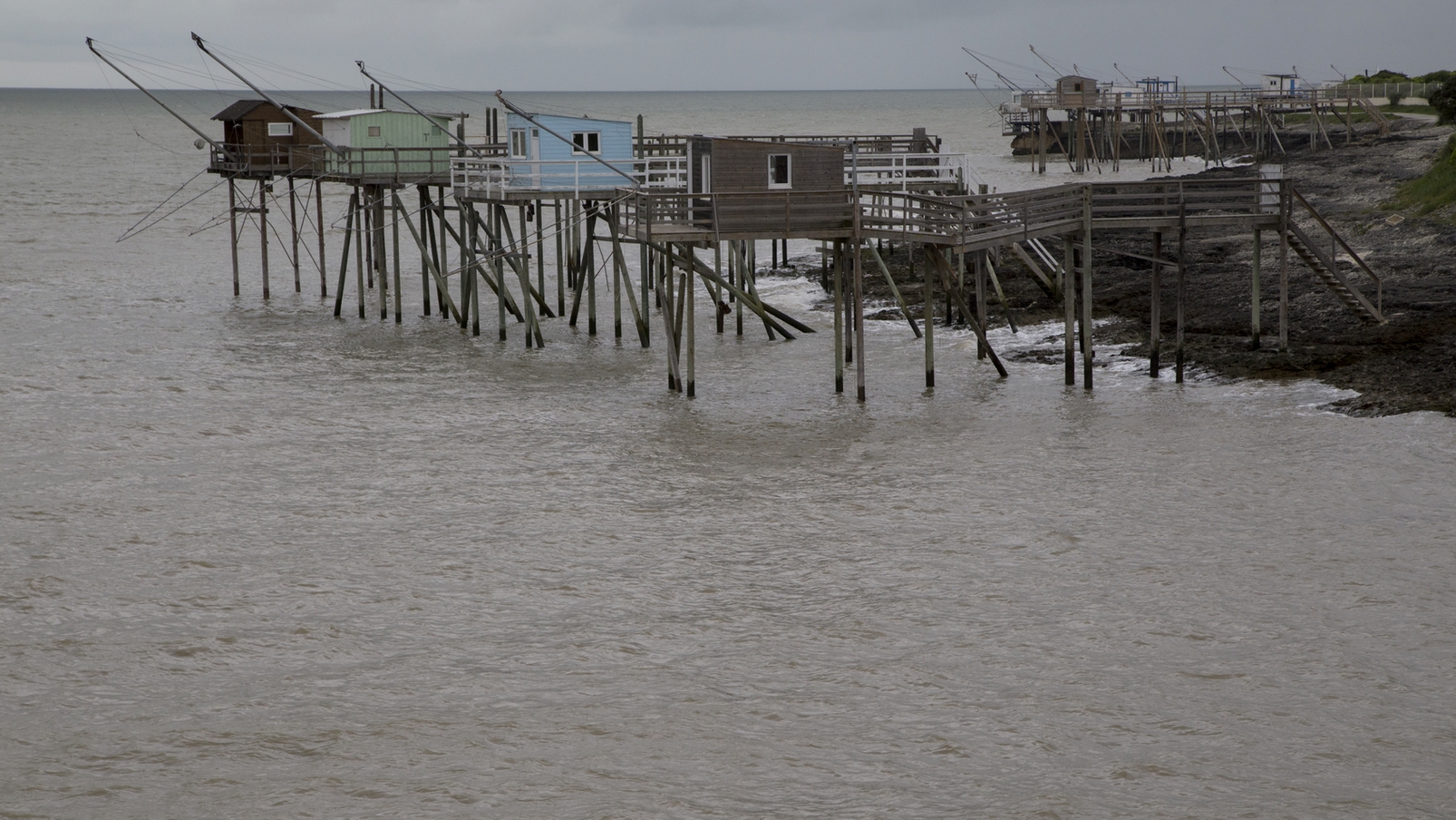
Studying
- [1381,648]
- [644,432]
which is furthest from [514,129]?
[1381,648]

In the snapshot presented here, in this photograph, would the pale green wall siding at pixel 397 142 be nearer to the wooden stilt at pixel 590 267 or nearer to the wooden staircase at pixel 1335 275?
the wooden stilt at pixel 590 267

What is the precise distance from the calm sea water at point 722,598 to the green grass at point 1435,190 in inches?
542

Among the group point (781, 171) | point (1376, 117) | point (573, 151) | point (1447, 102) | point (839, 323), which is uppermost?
point (1376, 117)

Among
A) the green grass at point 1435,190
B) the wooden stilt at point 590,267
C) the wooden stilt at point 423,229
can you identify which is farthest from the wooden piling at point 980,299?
the wooden stilt at point 423,229

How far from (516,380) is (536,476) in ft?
22.3

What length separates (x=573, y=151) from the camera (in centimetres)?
2806

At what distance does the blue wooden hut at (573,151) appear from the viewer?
27.8 m

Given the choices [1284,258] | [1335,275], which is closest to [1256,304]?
[1284,258]

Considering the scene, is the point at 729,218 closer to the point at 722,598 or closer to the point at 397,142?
the point at 722,598

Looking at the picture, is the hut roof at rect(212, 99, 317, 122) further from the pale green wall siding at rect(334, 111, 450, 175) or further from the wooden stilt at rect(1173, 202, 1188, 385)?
the wooden stilt at rect(1173, 202, 1188, 385)

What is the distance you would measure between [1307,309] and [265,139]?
24.8 metres

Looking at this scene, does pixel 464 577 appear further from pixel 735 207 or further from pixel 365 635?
pixel 735 207

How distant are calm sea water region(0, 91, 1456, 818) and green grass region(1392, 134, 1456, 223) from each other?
45.2 feet

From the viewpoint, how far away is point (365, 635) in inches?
504
